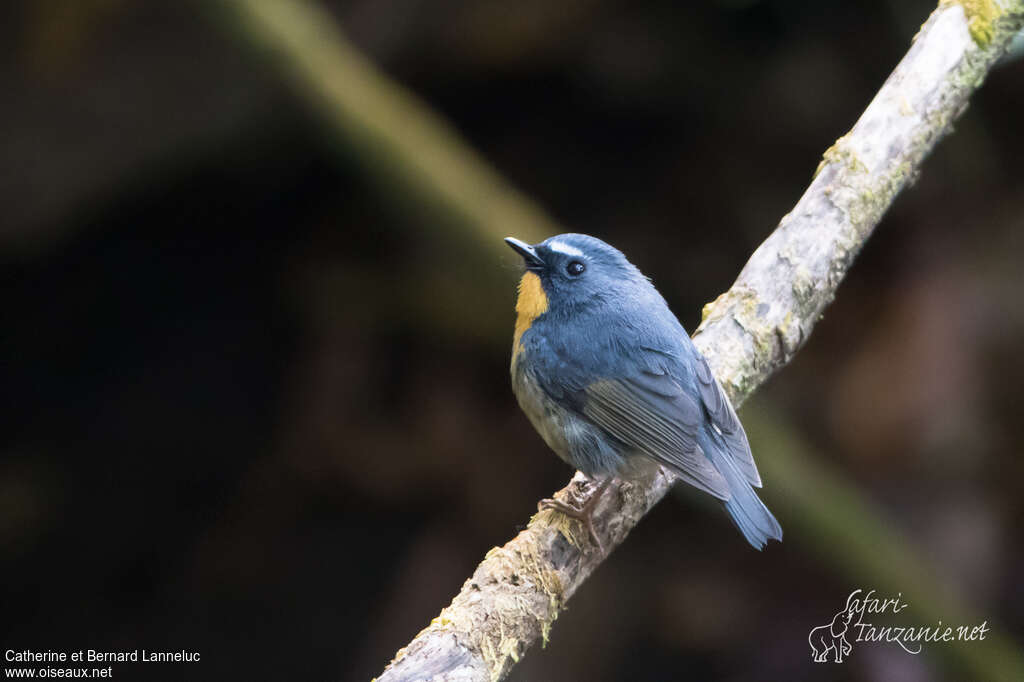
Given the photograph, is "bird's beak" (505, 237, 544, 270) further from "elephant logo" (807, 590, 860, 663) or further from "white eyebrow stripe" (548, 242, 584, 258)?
"elephant logo" (807, 590, 860, 663)

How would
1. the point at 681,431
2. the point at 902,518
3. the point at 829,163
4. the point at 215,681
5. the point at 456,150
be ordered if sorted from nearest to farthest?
the point at 681,431 → the point at 829,163 → the point at 456,150 → the point at 902,518 → the point at 215,681

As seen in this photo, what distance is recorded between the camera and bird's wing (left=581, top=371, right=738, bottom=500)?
286cm

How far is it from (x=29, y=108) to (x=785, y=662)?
172 inches

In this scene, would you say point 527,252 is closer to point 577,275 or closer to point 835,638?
point 577,275

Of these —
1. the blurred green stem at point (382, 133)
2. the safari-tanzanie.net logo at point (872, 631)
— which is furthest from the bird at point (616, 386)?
the safari-tanzanie.net logo at point (872, 631)

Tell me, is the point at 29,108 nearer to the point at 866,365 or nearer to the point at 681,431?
the point at 681,431

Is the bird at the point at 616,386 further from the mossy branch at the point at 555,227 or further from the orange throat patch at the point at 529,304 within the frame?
the mossy branch at the point at 555,227

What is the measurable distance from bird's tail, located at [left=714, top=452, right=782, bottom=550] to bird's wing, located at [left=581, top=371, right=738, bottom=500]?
0.17 feet

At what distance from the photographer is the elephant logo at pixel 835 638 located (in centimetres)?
407

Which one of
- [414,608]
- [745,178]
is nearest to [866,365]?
[745,178]

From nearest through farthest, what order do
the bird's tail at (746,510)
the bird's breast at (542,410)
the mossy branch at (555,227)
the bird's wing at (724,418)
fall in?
the mossy branch at (555,227) < the bird's tail at (746,510) < the bird's wing at (724,418) < the bird's breast at (542,410)

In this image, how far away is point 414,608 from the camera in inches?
185

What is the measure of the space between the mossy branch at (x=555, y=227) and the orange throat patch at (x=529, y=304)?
21.7 inches

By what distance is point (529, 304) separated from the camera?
341 cm
